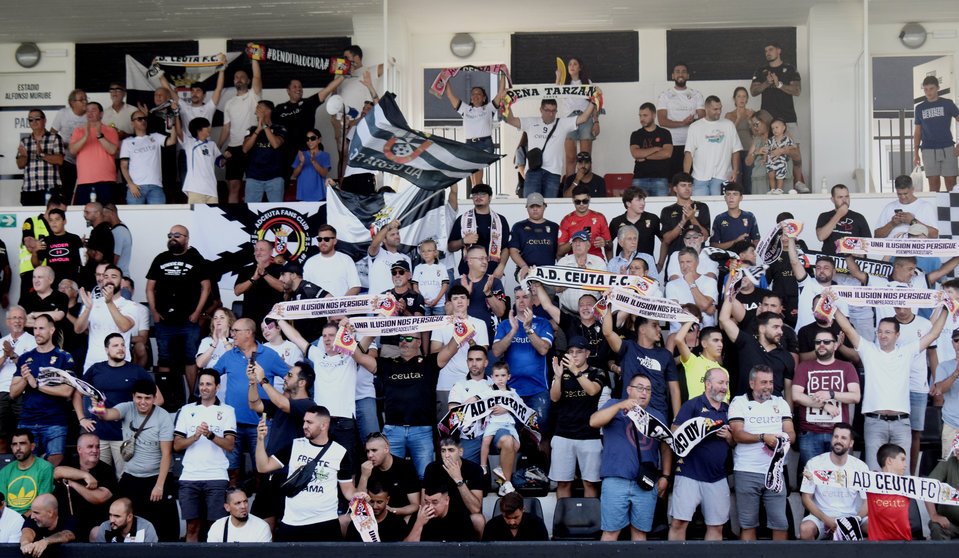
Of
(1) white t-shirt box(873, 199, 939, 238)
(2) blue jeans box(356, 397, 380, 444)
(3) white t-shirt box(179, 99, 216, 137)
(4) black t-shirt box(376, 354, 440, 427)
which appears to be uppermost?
(3) white t-shirt box(179, 99, 216, 137)

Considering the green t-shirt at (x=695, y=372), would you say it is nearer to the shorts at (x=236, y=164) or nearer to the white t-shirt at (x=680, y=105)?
the white t-shirt at (x=680, y=105)

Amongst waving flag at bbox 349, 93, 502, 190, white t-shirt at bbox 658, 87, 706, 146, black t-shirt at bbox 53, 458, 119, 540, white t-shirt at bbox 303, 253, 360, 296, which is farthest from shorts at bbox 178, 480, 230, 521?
white t-shirt at bbox 658, 87, 706, 146

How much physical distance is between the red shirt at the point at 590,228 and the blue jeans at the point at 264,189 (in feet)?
14.6

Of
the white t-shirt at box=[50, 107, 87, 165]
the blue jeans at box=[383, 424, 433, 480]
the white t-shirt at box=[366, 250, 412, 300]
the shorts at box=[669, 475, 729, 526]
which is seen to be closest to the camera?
the shorts at box=[669, 475, 729, 526]

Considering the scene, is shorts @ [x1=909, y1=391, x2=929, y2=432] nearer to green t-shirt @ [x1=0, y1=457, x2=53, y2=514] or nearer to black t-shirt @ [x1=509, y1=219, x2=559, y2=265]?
black t-shirt @ [x1=509, y1=219, x2=559, y2=265]

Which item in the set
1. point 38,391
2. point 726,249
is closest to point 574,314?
point 726,249

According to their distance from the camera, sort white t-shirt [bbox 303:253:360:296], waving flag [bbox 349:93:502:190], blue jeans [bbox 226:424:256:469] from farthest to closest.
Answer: waving flag [bbox 349:93:502:190]
white t-shirt [bbox 303:253:360:296]
blue jeans [bbox 226:424:256:469]

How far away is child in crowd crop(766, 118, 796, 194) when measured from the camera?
14.5 metres

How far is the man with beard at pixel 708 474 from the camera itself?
9.23m

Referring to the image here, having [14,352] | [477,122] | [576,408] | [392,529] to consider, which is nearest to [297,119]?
[477,122]

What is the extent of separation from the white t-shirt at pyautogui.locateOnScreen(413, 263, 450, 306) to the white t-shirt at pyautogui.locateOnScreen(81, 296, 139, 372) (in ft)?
10.3

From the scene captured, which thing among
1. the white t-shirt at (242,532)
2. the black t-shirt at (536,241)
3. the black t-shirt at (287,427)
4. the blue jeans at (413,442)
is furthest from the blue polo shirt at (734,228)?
the white t-shirt at (242,532)

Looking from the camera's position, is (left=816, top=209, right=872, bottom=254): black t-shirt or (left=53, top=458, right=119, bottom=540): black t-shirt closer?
(left=53, top=458, right=119, bottom=540): black t-shirt

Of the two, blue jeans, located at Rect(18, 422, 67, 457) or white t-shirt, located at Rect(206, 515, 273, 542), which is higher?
blue jeans, located at Rect(18, 422, 67, 457)
